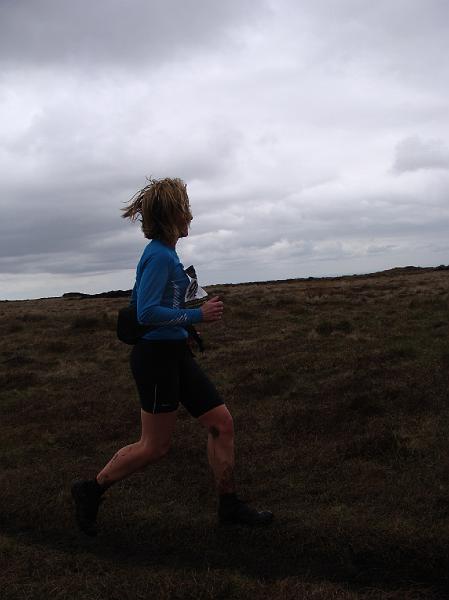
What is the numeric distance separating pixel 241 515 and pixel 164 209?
263cm

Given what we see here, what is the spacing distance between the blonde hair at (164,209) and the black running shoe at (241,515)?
2.30 meters

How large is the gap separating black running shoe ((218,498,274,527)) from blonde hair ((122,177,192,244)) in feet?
7.53

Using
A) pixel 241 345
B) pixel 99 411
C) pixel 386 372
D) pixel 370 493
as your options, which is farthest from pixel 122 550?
pixel 241 345

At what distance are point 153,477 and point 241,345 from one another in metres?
9.16

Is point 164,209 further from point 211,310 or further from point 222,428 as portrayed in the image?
point 222,428

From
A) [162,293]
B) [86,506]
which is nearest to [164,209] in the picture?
[162,293]

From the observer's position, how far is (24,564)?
4.40m

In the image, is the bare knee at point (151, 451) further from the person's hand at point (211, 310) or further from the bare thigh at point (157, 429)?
the person's hand at point (211, 310)

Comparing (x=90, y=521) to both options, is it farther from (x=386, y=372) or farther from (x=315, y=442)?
(x=386, y=372)

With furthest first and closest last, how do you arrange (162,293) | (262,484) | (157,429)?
(262,484), (157,429), (162,293)

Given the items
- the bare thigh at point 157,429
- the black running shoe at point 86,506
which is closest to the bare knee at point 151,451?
the bare thigh at point 157,429

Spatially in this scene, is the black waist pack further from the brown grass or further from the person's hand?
the brown grass

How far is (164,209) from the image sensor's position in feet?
15.2

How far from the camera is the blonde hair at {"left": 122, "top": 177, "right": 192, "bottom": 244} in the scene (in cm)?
462
